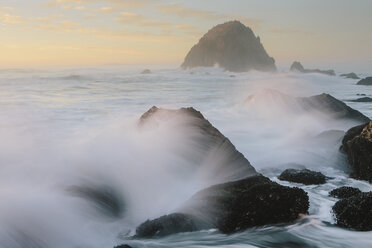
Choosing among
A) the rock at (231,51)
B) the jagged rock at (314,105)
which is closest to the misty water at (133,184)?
the jagged rock at (314,105)

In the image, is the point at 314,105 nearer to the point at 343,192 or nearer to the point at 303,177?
the point at 303,177

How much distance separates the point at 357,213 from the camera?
6.52m

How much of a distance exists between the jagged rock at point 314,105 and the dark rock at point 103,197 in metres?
13.2

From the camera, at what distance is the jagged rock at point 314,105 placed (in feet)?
58.5

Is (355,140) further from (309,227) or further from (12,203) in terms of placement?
(12,203)

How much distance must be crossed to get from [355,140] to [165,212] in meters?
5.93

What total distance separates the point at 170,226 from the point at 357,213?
3.23 m

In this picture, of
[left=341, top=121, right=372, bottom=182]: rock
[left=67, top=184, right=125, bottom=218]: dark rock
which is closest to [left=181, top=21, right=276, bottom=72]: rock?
[left=341, top=121, right=372, bottom=182]: rock

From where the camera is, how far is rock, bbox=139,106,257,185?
8.45 meters

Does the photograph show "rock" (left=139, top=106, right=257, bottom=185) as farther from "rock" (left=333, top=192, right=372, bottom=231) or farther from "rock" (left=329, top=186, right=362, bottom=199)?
"rock" (left=333, top=192, right=372, bottom=231)

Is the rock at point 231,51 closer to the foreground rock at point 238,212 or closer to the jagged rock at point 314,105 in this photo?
the jagged rock at point 314,105

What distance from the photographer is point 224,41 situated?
152 metres

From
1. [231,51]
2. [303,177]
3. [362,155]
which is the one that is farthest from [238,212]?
[231,51]

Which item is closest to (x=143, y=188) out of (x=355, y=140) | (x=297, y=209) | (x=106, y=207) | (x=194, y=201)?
(x=106, y=207)
